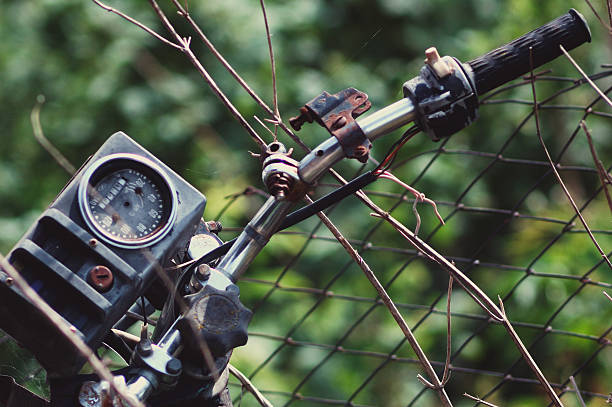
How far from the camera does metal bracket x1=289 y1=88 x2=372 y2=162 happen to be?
899mm

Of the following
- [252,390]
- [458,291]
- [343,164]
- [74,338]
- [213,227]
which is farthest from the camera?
[343,164]

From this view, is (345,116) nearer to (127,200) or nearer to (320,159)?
(320,159)

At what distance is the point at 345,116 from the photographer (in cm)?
91

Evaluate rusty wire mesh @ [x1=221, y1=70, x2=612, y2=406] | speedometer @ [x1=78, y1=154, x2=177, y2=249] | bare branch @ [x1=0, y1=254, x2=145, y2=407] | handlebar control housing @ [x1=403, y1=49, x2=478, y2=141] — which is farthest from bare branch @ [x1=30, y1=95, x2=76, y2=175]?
rusty wire mesh @ [x1=221, y1=70, x2=612, y2=406]

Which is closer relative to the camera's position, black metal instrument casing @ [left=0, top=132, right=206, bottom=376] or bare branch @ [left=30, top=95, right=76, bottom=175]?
black metal instrument casing @ [left=0, top=132, right=206, bottom=376]

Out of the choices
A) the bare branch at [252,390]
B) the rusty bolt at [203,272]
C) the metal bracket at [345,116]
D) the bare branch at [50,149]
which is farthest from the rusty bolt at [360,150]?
the bare branch at [252,390]

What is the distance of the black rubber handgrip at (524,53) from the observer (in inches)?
36.2

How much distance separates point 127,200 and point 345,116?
281 mm

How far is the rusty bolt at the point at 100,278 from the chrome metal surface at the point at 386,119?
33 cm

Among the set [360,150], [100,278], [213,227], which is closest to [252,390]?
[213,227]

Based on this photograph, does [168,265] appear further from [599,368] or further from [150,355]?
[599,368]

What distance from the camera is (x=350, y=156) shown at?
2.98 feet

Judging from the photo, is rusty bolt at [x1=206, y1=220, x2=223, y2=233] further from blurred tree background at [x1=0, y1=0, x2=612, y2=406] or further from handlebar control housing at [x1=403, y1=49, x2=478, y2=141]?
blurred tree background at [x1=0, y1=0, x2=612, y2=406]

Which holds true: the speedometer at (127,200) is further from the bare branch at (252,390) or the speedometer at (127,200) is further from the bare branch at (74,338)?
the bare branch at (252,390)
